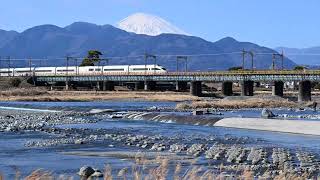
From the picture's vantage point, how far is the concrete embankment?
153 ft

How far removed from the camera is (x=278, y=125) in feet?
165

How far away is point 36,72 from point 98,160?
166882mm

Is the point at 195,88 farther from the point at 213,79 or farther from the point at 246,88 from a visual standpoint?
the point at 246,88

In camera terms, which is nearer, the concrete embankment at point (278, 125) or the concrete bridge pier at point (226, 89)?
the concrete embankment at point (278, 125)

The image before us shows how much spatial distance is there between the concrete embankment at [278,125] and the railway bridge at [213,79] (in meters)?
62.0

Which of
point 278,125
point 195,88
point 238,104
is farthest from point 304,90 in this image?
point 278,125

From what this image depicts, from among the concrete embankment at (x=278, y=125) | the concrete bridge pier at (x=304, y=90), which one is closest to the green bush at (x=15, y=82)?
the concrete bridge pier at (x=304, y=90)

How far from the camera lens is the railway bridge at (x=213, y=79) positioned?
379ft

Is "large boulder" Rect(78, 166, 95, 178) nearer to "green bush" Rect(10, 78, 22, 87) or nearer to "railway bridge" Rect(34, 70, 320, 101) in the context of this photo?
"railway bridge" Rect(34, 70, 320, 101)

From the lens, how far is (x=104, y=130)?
156ft

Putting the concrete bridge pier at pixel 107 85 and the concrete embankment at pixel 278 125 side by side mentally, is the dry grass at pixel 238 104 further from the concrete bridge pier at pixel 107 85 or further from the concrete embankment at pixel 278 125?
the concrete bridge pier at pixel 107 85

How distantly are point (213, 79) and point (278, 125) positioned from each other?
87.1m

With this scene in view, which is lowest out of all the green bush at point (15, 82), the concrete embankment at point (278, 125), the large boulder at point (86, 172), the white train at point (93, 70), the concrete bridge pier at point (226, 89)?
the concrete embankment at point (278, 125)

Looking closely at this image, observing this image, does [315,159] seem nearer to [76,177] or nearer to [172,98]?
[76,177]
